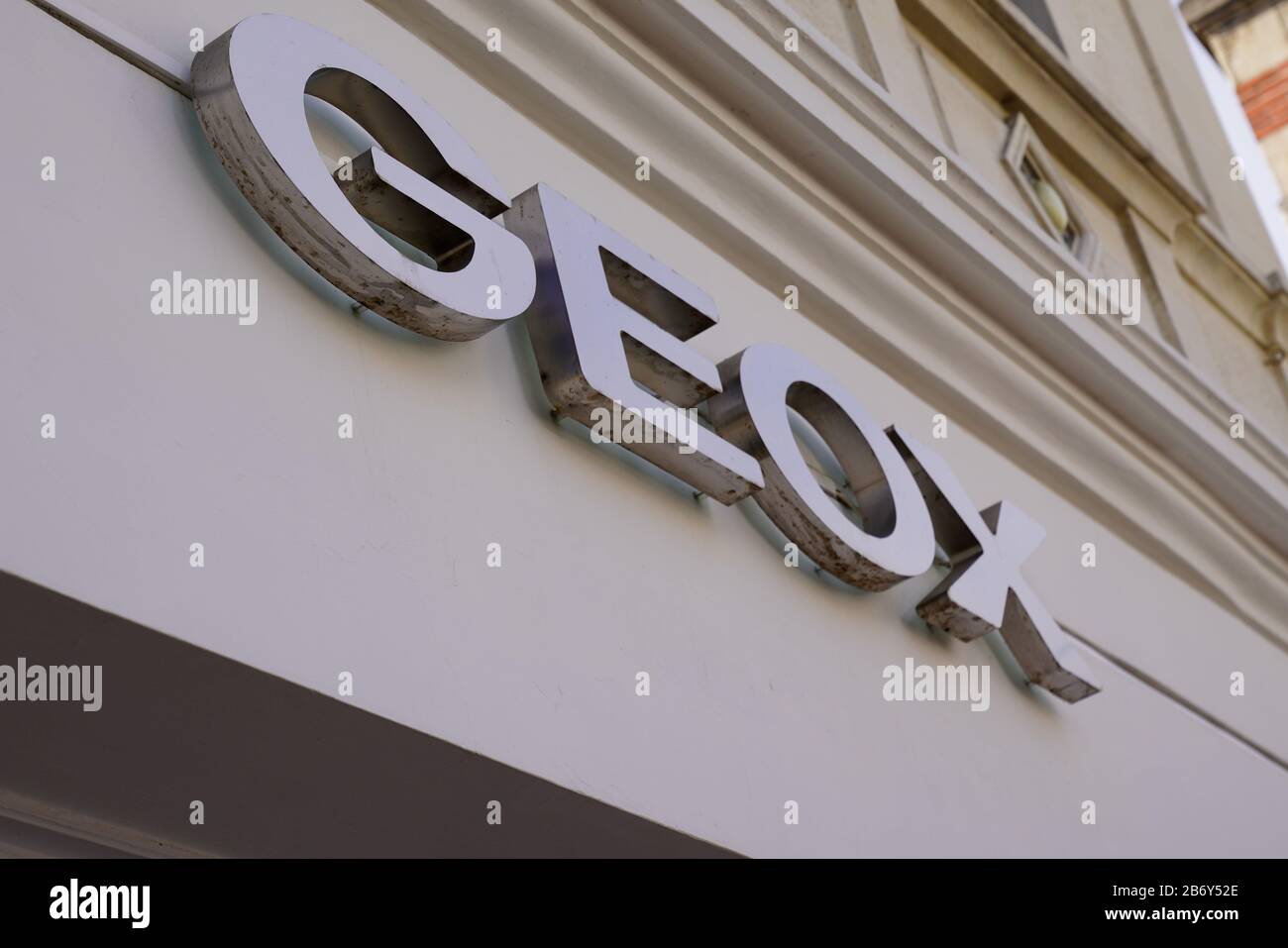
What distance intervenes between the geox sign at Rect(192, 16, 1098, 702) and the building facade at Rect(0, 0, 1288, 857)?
6 cm

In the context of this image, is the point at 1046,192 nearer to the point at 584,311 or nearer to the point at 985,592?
the point at 985,592

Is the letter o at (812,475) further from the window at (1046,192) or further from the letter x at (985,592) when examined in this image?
the window at (1046,192)

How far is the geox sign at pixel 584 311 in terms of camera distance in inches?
93.8

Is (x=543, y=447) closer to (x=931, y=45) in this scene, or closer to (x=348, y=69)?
(x=348, y=69)

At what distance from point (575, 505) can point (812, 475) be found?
802 millimetres

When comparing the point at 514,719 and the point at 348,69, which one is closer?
the point at 514,719

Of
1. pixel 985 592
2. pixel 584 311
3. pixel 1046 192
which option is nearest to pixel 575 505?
pixel 584 311

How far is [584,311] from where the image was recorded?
2.82 m

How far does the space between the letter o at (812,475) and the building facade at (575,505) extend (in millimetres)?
67

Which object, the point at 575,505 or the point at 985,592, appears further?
the point at 985,592

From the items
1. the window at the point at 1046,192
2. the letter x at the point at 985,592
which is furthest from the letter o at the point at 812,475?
the window at the point at 1046,192
